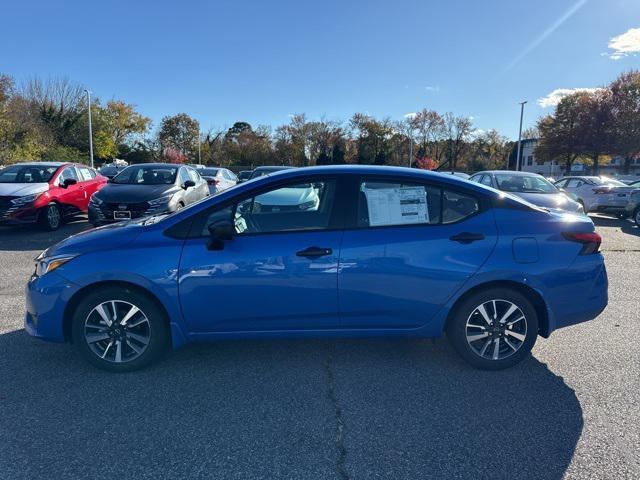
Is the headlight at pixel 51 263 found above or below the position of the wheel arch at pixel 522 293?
above

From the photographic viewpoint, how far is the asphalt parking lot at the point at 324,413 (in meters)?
2.44

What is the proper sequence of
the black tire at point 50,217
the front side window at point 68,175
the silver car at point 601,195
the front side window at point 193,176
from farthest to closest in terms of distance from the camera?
the silver car at point 601,195
the front side window at point 193,176
the front side window at point 68,175
the black tire at point 50,217

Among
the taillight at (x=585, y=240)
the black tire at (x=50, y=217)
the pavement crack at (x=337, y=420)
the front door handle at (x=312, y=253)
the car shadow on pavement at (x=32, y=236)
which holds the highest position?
the taillight at (x=585, y=240)

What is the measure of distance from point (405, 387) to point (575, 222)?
1.93 m

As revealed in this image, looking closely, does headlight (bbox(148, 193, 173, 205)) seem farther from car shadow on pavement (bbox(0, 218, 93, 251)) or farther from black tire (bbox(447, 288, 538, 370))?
black tire (bbox(447, 288, 538, 370))

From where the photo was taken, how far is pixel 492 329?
11.5 ft

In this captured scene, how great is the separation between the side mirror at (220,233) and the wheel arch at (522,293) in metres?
1.83

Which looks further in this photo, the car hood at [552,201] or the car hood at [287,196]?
the car hood at [552,201]

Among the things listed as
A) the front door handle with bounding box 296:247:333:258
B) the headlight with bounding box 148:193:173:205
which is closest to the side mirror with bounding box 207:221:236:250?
the front door handle with bounding box 296:247:333:258

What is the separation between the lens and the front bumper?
130 inches

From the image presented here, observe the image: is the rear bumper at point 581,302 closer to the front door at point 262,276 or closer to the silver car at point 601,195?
the front door at point 262,276

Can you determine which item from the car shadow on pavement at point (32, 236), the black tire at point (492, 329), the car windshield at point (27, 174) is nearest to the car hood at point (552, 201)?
the black tire at point (492, 329)

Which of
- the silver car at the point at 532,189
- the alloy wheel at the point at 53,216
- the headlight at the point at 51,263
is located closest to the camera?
the headlight at the point at 51,263

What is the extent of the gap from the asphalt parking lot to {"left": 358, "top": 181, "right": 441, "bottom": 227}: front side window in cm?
122
